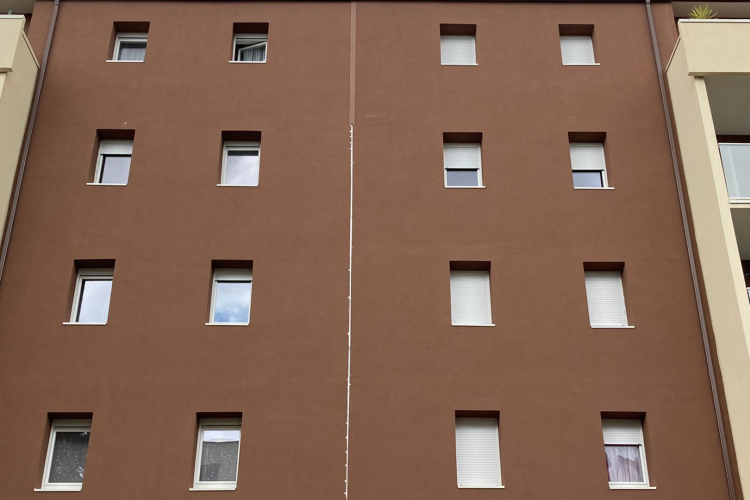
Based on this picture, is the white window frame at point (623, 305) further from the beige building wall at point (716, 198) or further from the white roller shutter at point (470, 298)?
the white roller shutter at point (470, 298)

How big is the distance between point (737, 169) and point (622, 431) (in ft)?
15.0

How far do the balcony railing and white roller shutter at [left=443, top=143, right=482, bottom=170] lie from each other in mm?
4029

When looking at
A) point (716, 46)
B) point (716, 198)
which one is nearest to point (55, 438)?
point (716, 198)

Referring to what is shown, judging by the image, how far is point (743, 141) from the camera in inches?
612

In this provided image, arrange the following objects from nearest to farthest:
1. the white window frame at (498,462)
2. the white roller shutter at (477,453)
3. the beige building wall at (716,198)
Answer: the beige building wall at (716,198) < the white window frame at (498,462) < the white roller shutter at (477,453)

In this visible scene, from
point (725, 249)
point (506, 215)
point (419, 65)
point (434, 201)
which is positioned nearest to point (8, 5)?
point (419, 65)

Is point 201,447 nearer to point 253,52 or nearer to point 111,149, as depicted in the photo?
point 111,149

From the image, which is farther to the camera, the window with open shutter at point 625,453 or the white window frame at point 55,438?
the window with open shutter at point 625,453

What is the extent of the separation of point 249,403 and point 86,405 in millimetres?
2455

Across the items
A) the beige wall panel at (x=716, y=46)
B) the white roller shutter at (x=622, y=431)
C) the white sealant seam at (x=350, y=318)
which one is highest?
the beige wall panel at (x=716, y=46)

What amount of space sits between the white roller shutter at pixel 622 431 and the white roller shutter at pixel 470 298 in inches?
95.6

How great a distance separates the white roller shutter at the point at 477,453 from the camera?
12531mm

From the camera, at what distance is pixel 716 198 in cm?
1291

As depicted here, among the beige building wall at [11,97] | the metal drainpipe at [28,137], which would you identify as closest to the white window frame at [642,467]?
the metal drainpipe at [28,137]
